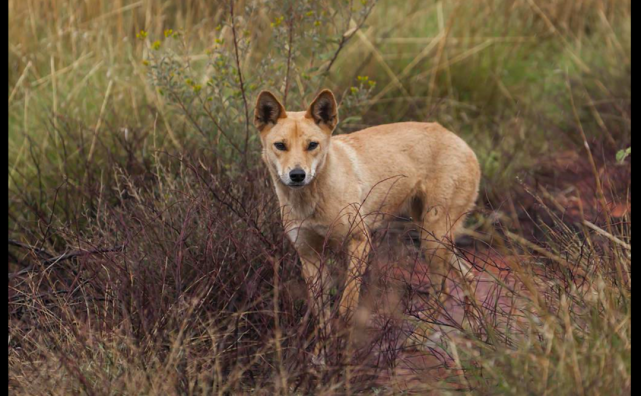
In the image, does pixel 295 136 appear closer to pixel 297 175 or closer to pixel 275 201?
pixel 297 175

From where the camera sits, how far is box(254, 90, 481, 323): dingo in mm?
4879

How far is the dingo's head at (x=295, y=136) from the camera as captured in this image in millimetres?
4828

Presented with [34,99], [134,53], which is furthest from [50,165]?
[134,53]

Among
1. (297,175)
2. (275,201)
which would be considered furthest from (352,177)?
Answer: (297,175)

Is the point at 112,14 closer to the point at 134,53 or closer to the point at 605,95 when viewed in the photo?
the point at 134,53

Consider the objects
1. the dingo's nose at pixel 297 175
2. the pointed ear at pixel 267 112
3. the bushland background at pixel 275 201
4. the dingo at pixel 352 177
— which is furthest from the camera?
the pointed ear at pixel 267 112

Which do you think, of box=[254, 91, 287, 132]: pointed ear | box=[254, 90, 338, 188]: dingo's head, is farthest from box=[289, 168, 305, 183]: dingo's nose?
box=[254, 91, 287, 132]: pointed ear

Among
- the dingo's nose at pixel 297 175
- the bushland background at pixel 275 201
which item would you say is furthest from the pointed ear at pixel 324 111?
the bushland background at pixel 275 201

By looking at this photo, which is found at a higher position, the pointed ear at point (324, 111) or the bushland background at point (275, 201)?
the pointed ear at point (324, 111)

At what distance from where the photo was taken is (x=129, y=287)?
4188 mm

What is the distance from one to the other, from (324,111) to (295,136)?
257mm

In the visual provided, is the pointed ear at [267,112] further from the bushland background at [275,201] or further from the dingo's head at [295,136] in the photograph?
the bushland background at [275,201]

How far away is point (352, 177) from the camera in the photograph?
210 inches

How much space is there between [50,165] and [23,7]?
220 centimetres
